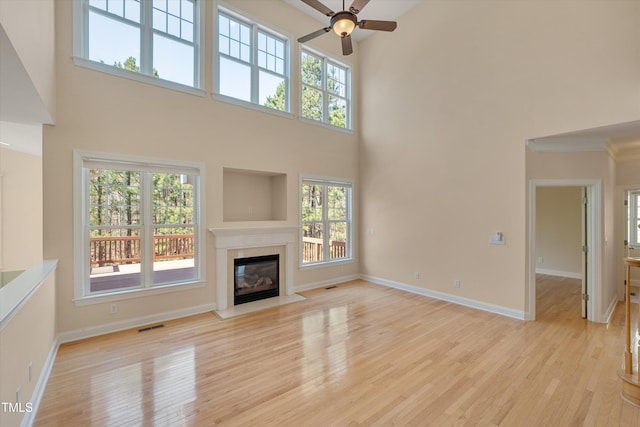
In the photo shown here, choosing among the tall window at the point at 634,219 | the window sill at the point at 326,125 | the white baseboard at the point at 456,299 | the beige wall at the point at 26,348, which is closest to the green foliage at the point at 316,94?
the window sill at the point at 326,125

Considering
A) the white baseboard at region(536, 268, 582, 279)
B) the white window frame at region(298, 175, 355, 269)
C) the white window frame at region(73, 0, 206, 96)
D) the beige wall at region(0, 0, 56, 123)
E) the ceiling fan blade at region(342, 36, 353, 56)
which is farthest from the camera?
the white baseboard at region(536, 268, 582, 279)

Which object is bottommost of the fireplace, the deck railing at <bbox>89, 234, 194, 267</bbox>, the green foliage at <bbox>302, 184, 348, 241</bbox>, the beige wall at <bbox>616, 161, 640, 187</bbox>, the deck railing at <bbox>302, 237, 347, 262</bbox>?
the fireplace

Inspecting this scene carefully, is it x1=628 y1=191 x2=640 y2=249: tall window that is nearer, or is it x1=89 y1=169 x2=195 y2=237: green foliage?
x1=89 y1=169 x2=195 y2=237: green foliage

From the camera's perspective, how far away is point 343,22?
3.01 meters

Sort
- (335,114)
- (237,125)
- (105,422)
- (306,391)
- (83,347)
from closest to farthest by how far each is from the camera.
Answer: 1. (105,422)
2. (306,391)
3. (83,347)
4. (237,125)
5. (335,114)

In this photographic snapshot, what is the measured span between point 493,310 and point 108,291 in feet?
18.7

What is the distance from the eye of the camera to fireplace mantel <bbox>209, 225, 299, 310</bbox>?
4738 mm

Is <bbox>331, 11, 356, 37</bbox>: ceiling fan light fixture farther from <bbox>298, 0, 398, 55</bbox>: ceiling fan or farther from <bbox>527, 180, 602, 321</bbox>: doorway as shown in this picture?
<bbox>527, 180, 602, 321</bbox>: doorway

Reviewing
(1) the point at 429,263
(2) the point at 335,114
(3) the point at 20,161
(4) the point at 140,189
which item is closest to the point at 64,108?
(4) the point at 140,189

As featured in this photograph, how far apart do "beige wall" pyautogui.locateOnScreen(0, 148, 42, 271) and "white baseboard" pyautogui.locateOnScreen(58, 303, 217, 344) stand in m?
2.68

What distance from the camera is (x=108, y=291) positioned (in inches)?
153

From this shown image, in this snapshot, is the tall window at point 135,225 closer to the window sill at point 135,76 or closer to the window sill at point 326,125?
the window sill at point 135,76

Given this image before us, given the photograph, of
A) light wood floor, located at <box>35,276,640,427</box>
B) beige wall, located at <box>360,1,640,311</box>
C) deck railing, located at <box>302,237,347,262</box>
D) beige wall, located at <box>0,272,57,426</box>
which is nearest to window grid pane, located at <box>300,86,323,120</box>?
beige wall, located at <box>360,1,640,311</box>

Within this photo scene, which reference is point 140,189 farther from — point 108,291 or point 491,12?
point 491,12
